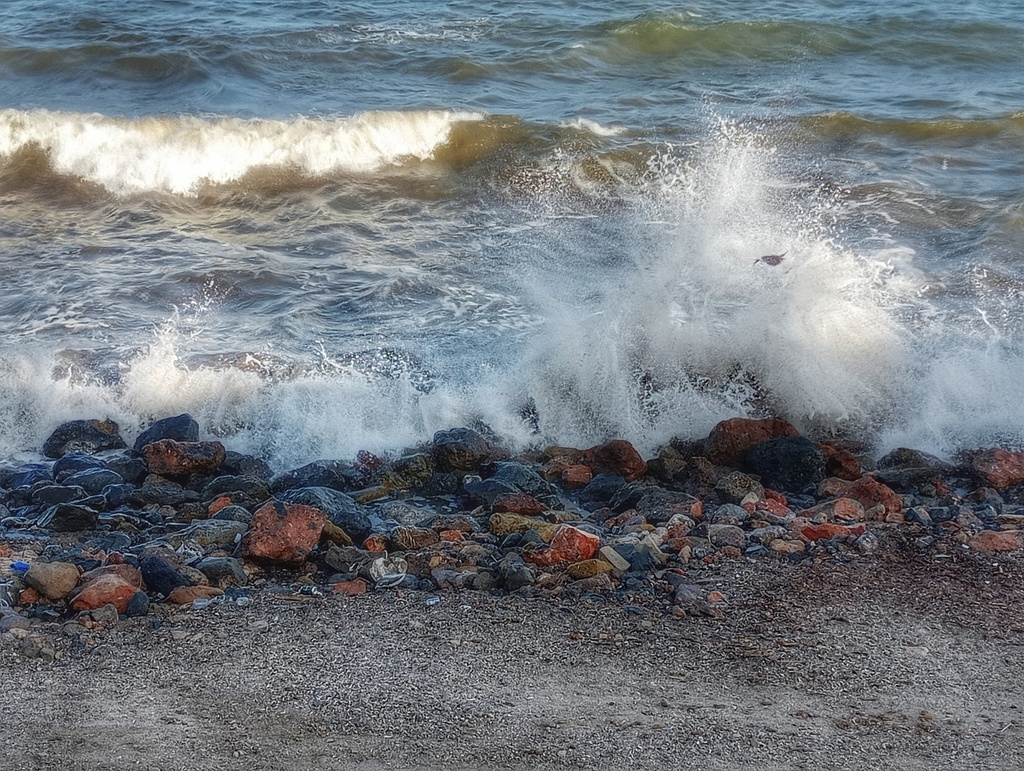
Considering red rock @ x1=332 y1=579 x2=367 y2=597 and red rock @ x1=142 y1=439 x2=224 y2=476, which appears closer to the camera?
red rock @ x1=332 y1=579 x2=367 y2=597

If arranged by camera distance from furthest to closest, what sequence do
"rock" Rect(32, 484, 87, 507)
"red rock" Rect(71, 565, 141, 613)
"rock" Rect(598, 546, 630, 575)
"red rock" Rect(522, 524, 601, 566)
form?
"rock" Rect(32, 484, 87, 507) < "red rock" Rect(522, 524, 601, 566) < "rock" Rect(598, 546, 630, 575) < "red rock" Rect(71, 565, 141, 613)

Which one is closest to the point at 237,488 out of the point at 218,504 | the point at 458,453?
the point at 218,504

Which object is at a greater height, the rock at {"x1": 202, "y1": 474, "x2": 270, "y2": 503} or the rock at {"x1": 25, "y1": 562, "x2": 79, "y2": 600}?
the rock at {"x1": 25, "y1": 562, "x2": 79, "y2": 600}

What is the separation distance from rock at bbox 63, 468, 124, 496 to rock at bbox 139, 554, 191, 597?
1.28 m

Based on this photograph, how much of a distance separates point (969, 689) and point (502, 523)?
2.31 meters

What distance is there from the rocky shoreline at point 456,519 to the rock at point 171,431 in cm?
1

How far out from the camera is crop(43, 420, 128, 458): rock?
6.52 m

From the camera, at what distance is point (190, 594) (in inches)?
184

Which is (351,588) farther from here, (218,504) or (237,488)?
(237,488)

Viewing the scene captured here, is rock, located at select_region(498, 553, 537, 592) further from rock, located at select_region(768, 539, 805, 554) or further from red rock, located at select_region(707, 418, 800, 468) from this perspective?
red rock, located at select_region(707, 418, 800, 468)

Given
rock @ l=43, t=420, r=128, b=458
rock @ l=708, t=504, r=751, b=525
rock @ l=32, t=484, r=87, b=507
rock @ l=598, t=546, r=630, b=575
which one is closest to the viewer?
rock @ l=598, t=546, r=630, b=575

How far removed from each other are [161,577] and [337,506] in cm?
106

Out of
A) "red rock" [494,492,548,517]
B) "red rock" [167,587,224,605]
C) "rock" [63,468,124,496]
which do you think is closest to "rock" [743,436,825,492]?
"red rock" [494,492,548,517]

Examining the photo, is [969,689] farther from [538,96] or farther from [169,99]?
[169,99]
